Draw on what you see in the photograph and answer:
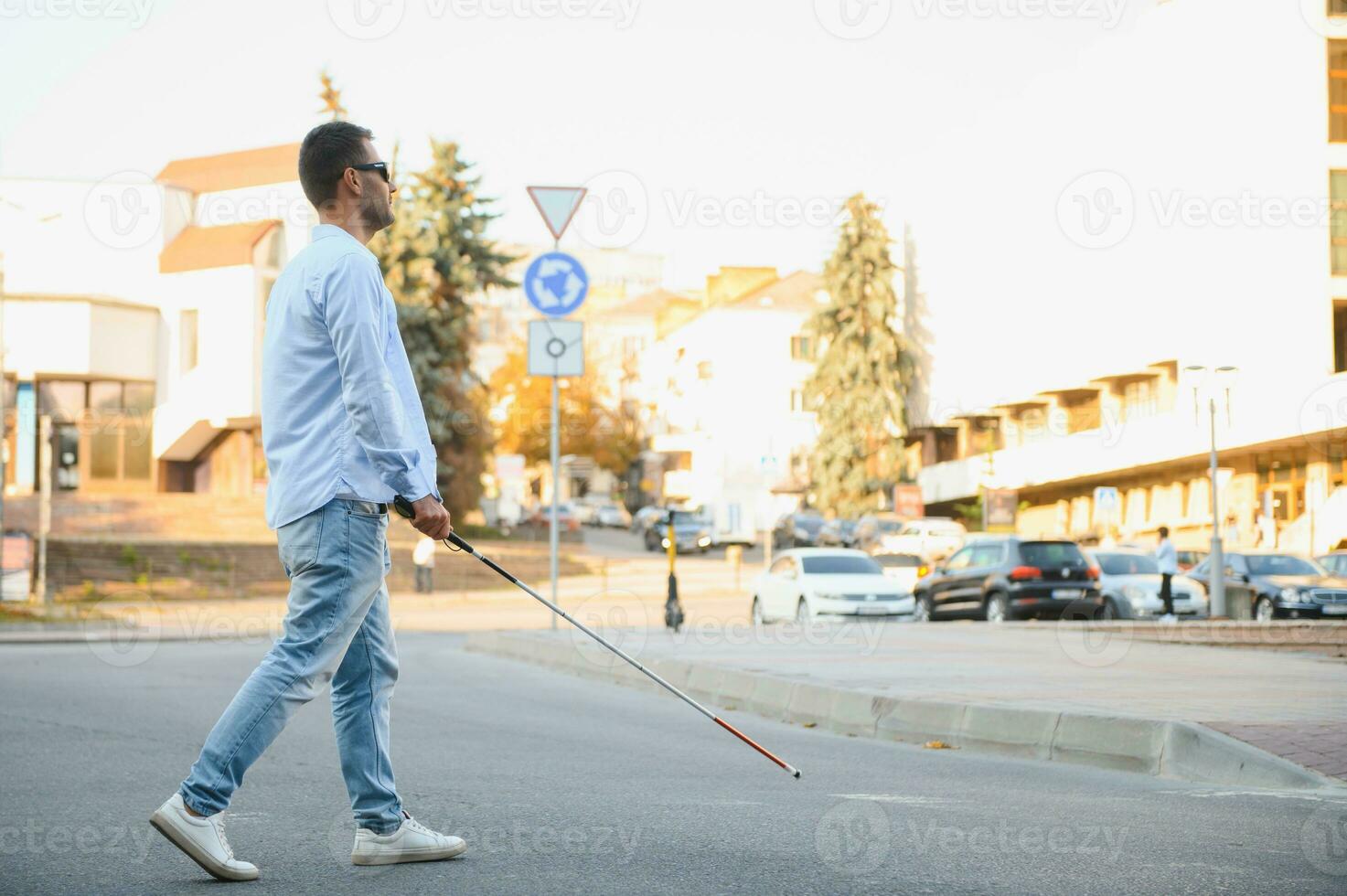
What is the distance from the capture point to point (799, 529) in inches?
2547

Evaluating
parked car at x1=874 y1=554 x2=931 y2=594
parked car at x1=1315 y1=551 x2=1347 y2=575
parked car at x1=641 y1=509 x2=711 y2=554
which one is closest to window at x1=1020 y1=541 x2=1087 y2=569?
parked car at x1=1315 y1=551 x2=1347 y2=575

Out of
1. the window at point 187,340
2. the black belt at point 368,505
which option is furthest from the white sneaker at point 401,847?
the window at point 187,340

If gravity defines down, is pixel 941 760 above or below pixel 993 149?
below

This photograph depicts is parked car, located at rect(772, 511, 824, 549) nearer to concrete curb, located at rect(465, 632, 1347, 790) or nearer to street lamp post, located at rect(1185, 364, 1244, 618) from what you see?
street lamp post, located at rect(1185, 364, 1244, 618)

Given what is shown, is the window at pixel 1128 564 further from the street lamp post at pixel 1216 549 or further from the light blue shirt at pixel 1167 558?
the light blue shirt at pixel 1167 558

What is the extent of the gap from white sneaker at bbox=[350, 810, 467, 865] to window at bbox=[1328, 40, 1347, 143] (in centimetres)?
4394

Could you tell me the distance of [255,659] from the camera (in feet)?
62.8

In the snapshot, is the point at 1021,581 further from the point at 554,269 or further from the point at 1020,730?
the point at 1020,730

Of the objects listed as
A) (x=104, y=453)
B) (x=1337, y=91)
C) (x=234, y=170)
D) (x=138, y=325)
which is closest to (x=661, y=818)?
(x=1337, y=91)

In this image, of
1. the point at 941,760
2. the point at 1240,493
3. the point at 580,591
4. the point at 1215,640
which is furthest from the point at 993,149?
the point at 941,760

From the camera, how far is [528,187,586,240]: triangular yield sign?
17.5 m

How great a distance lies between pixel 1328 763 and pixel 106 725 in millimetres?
6944

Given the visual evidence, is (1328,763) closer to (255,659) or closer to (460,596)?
(255,659)

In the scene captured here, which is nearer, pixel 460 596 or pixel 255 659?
pixel 255 659
